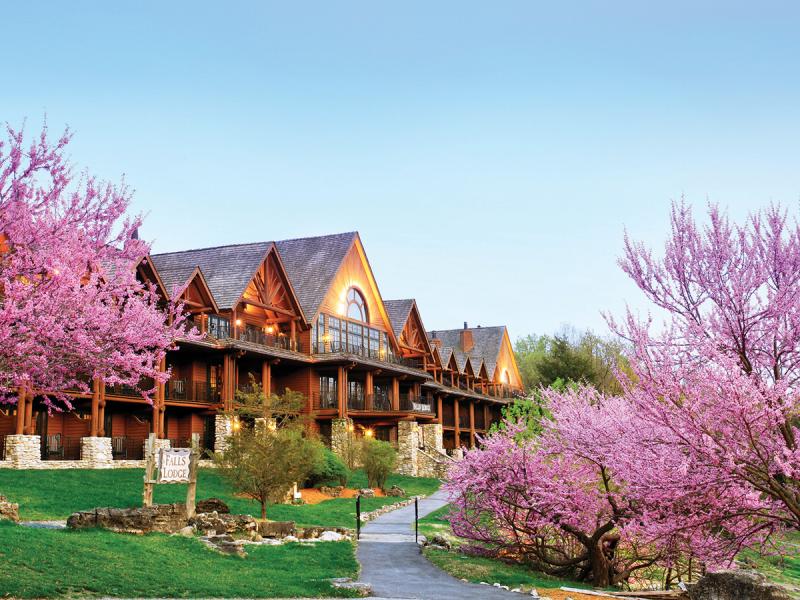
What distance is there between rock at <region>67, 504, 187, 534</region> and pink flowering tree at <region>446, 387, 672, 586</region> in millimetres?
6712

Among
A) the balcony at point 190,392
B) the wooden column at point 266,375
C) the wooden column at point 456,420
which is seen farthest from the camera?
the wooden column at point 456,420

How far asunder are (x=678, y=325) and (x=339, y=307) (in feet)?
136

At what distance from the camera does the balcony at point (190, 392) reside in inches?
1548

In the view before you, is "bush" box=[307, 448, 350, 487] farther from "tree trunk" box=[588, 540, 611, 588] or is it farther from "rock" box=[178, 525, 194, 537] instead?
"tree trunk" box=[588, 540, 611, 588]

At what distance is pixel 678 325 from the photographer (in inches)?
438

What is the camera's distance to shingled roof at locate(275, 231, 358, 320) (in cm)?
4991

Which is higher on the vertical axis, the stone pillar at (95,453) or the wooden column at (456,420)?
the wooden column at (456,420)

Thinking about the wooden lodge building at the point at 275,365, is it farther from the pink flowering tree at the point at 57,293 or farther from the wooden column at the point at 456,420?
the pink flowering tree at the point at 57,293

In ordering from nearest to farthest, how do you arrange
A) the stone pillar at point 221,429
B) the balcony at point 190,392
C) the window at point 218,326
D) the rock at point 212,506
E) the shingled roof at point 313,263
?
the rock at point 212,506 → the balcony at point 190,392 → the stone pillar at point 221,429 → the window at point 218,326 → the shingled roof at point 313,263

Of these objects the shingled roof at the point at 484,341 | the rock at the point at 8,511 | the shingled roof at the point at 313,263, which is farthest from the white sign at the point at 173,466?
the shingled roof at the point at 484,341

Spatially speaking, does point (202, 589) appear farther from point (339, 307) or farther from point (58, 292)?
point (339, 307)

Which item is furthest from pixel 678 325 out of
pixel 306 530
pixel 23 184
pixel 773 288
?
pixel 306 530

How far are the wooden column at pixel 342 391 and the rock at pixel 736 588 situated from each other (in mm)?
33580

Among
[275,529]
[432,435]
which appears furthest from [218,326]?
[275,529]
